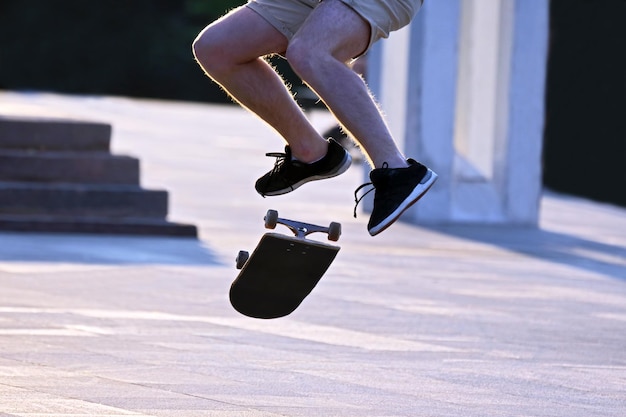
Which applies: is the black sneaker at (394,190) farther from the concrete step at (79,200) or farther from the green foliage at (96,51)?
the green foliage at (96,51)

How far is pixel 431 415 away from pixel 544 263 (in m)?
6.19

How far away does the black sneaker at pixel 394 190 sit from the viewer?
5273mm

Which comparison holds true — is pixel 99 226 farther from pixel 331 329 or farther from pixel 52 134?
pixel 331 329

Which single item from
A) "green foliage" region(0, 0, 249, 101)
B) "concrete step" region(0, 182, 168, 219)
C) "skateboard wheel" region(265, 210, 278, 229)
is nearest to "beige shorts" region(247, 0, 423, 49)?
"skateboard wheel" region(265, 210, 278, 229)

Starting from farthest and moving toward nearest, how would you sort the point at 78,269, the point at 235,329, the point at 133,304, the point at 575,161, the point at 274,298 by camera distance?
the point at 575,161, the point at 78,269, the point at 133,304, the point at 235,329, the point at 274,298

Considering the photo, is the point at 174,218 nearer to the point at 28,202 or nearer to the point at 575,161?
the point at 28,202

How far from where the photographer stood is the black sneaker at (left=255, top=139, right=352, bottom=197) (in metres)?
5.76

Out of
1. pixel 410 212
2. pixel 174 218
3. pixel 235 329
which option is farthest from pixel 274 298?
pixel 410 212

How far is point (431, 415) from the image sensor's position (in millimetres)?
5328

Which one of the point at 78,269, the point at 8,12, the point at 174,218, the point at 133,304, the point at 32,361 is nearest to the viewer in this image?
the point at 32,361

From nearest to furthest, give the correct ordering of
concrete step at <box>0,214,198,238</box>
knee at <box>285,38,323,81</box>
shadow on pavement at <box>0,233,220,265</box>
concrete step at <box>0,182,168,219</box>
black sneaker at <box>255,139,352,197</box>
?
knee at <box>285,38,323,81</box>
black sneaker at <box>255,139,352,197</box>
shadow on pavement at <box>0,233,220,265</box>
concrete step at <box>0,214,198,238</box>
concrete step at <box>0,182,168,219</box>

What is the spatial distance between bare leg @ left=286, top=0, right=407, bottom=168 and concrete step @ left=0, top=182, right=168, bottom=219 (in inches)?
280

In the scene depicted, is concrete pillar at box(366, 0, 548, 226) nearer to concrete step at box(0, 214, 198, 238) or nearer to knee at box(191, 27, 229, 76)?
concrete step at box(0, 214, 198, 238)

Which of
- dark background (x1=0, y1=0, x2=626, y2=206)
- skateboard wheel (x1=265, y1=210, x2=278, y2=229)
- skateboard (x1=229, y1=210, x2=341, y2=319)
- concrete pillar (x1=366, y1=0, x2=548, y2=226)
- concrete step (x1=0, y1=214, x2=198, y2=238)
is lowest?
dark background (x1=0, y1=0, x2=626, y2=206)
